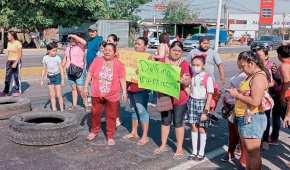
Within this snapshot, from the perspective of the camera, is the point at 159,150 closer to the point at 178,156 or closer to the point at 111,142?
the point at 178,156

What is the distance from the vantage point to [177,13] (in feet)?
195

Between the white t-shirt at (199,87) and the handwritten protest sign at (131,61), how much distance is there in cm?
122

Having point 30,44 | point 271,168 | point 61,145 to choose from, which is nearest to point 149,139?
point 61,145

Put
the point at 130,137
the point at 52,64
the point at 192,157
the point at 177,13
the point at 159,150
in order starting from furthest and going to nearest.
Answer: the point at 177,13, the point at 52,64, the point at 130,137, the point at 159,150, the point at 192,157

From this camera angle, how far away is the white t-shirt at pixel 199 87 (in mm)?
5571

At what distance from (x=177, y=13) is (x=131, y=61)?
53.8 m

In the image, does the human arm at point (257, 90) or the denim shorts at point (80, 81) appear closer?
the human arm at point (257, 90)

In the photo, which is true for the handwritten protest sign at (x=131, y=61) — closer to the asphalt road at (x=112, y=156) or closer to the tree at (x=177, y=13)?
the asphalt road at (x=112, y=156)

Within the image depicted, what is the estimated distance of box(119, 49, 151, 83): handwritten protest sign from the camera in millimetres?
6668

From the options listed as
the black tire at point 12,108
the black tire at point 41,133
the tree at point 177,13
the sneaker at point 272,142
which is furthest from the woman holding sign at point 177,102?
the tree at point 177,13

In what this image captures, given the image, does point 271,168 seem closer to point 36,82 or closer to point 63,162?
point 63,162

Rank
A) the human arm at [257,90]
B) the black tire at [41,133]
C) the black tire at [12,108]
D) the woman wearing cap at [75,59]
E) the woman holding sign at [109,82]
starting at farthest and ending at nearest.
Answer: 1. the woman wearing cap at [75,59]
2. the black tire at [12,108]
3. the woman holding sign at [109,82]
4. the black tire at [41,133]
5. the human arm at [257,90]

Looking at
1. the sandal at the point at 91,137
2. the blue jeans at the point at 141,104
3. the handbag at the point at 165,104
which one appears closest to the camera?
the handbag at the point at 165,104

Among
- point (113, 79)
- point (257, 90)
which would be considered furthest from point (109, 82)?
point (257, 90)
